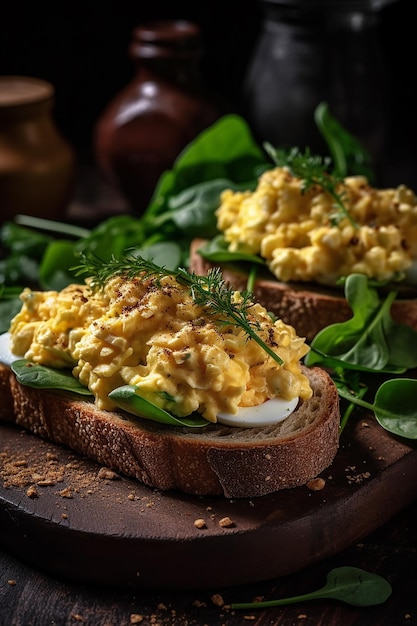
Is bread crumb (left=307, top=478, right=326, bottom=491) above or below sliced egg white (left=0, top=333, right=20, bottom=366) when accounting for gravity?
below

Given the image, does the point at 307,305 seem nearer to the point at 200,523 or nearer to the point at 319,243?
the point at 319,243

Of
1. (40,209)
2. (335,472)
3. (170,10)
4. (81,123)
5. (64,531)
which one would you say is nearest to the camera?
(64,531)

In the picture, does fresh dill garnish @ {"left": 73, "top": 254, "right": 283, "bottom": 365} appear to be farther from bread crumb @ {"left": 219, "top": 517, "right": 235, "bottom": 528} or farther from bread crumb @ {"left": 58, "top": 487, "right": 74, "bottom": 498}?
bread crumb @ {"left": 58, "top": 487, "right": 74, "bottom": 498}

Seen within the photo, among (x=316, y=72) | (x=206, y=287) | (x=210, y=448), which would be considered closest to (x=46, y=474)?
(x=210, y=448)

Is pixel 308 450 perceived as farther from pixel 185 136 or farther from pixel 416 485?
pixel 185 136

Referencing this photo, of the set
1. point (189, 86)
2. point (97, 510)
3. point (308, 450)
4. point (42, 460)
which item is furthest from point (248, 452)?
point (189, 86)

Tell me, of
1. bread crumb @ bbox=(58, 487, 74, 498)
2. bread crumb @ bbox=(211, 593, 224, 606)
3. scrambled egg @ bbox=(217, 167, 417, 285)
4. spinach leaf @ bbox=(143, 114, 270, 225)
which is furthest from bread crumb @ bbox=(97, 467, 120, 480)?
spinach leaf @ bbox=(143, 114, 270, 225)
